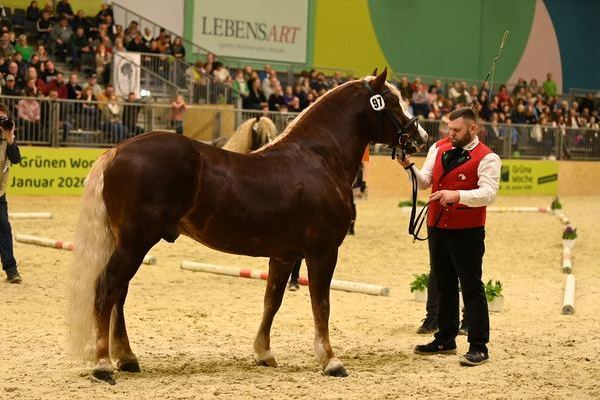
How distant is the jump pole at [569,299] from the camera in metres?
8.96

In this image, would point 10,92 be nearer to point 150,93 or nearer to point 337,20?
point 150,93

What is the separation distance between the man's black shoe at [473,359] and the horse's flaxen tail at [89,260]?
2782mm

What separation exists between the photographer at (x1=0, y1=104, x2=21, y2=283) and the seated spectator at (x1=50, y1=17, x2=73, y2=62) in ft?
42.2

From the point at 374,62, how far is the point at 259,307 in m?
22.9

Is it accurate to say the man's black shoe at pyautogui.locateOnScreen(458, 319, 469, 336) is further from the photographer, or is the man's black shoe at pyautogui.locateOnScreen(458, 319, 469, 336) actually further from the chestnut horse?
the photographer

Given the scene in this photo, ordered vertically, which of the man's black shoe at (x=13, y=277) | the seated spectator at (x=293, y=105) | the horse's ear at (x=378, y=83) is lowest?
the man's black shoe at (x=13, y=277)

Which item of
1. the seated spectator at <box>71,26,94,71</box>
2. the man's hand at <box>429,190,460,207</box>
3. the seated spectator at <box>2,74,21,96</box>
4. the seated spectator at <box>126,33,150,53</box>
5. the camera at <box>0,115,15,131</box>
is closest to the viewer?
the man's hand at <box>429,190,460,207</box>

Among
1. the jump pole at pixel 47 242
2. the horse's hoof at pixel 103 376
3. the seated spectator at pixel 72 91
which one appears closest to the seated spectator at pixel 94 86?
the seated spectator at pixel 72 91

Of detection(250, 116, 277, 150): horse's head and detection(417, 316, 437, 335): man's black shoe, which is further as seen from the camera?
detection(250, 116, 277, 150): horse's head

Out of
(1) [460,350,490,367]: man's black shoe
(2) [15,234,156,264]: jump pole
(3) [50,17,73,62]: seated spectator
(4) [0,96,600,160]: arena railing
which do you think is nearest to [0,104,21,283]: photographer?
(2) [15,234,156,264]: jump pole

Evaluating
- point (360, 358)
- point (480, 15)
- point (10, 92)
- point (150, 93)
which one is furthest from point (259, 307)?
point (480, 15)

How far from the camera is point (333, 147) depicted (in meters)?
6.59

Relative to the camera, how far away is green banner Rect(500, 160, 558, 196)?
25.8m

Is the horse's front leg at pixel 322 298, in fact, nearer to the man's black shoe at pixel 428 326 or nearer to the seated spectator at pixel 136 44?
the man's black shoe at pixel 428 326
